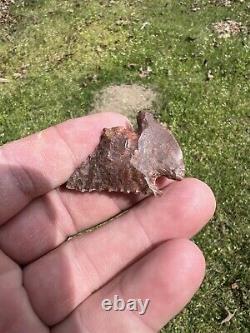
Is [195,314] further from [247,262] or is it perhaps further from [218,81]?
[218,81]

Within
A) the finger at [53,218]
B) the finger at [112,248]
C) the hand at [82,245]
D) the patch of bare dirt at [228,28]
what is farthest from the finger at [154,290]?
the patch of bare dirt at [228,28]

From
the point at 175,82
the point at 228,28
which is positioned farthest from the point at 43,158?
the point at 228,28

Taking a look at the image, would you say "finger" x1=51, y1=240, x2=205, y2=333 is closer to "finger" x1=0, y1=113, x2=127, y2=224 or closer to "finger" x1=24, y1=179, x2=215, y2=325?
"finger" x1=24, y1=179, x2=215, y2=325

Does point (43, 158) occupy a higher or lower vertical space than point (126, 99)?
higher

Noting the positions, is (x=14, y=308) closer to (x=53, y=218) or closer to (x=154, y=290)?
(x=53, y=218)

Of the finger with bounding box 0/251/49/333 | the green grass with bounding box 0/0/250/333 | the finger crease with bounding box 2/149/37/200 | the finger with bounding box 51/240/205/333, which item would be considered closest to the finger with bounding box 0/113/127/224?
the finger crease with bounding box 2/149/37/200

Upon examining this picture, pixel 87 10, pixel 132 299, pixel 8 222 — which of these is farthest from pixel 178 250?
pixel 87 10

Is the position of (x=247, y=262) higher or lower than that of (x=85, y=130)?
lower
